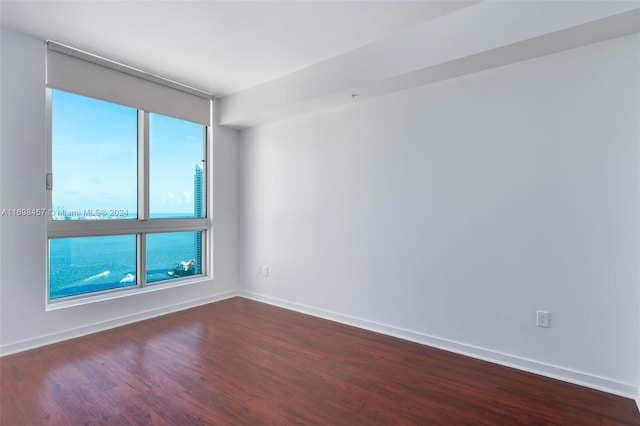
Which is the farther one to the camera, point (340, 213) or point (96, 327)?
point (340, 213)

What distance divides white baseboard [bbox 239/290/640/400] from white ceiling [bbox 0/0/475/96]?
2797 millimetres

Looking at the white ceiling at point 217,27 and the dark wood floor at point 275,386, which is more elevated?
the white ceiling at point 217,27

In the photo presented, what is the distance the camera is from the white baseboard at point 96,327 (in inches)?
112

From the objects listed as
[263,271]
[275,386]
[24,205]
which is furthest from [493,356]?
[24,205]

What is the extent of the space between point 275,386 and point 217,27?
292 cm

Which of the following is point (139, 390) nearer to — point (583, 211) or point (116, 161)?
point (116, 161)

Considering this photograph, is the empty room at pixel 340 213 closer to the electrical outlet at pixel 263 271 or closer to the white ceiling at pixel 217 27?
the white ceiling at pixel 217 27

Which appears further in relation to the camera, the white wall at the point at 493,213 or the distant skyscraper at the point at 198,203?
the distant skyscraper at the point at 198,203

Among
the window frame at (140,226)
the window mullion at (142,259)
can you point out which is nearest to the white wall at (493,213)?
the window frame at (140,226)

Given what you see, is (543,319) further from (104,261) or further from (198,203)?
(104,261)

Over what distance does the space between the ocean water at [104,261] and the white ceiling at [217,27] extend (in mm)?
1959

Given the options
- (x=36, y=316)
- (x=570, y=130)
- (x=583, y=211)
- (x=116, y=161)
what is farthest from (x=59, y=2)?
(x=583, y=211)

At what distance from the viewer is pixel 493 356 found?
2707mm

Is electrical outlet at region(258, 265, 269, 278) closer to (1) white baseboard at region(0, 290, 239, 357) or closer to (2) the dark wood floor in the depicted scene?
(1) white baseboard at region(0, 290, 239, 357)
